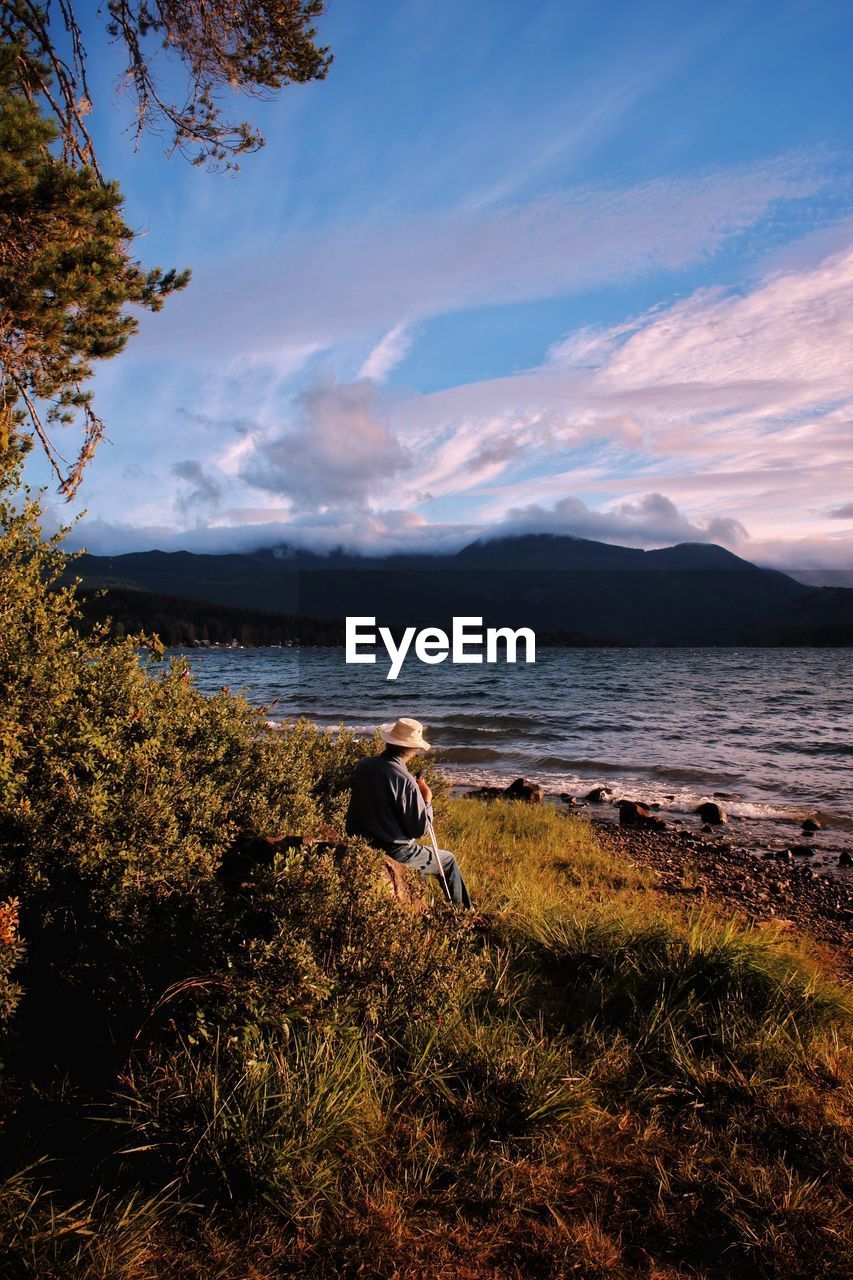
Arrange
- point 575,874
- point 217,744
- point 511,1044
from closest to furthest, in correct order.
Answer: point 511,1044
point 217,744
point 575,874

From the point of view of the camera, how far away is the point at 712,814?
597 inches

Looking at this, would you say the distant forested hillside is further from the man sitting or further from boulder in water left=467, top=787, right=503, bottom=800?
the man sitting

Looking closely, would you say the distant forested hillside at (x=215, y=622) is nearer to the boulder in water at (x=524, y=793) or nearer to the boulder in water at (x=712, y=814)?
the boulder in water at (x=524, y=793)

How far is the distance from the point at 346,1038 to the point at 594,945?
7.99 ft

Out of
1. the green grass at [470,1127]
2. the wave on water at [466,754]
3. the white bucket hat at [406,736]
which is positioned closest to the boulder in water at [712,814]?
the wave on water at [466,754]

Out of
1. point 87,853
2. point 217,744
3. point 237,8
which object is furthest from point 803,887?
point 237,8

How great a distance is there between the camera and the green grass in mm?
2900

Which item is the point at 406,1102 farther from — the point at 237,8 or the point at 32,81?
the point at 237,8

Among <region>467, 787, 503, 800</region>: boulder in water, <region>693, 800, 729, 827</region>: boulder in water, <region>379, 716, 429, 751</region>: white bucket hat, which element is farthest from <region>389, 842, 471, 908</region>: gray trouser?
<region>693, 800, 729, 827</region>: boulder in water

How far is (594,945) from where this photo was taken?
216 inches

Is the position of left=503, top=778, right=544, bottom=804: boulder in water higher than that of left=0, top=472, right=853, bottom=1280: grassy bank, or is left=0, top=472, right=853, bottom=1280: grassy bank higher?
left=0, top=472, right=853, bottom=1280: grassy bank

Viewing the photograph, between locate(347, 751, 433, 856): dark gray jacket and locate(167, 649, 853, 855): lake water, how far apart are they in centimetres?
173

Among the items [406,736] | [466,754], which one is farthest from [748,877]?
[466,754]

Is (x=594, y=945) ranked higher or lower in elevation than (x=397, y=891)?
lower
